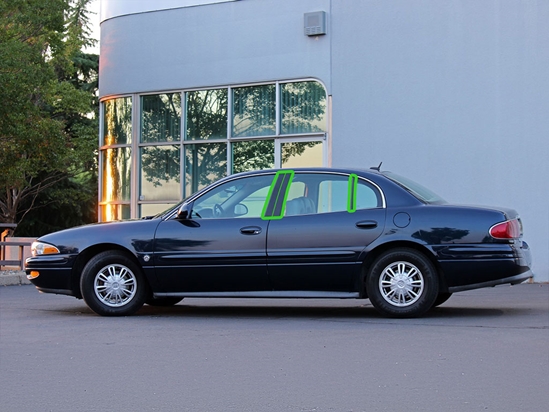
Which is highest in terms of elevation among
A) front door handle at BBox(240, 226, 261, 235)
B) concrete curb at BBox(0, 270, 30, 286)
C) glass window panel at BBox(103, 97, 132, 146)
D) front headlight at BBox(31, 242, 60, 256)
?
glass window panel at BBox(103, 97, 132, 146)

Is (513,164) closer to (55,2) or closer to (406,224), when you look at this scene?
(406,224)

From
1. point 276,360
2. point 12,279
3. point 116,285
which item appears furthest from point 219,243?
point 12,279

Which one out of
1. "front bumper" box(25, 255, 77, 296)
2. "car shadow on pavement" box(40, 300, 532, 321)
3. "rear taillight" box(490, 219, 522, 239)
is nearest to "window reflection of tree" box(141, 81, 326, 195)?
"car shadow on pavement" box(40, 300, 532, 321)

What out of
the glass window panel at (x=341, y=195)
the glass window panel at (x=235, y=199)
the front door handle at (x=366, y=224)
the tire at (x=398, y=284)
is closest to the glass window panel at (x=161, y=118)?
the glass window panel at (x=235, y=199)

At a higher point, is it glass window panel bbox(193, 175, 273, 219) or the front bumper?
glass window panel bbox(193, 175, 273, 219)

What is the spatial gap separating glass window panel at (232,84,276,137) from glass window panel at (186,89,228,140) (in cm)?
25

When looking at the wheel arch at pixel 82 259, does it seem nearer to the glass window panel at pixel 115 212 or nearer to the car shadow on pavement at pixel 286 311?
the car shadow on pavement at pixel 286 311

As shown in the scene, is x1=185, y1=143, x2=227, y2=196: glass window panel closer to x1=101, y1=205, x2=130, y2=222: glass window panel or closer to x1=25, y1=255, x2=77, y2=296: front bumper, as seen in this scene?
x1=101, y1=205, x2=130, y2=222: glass window panel

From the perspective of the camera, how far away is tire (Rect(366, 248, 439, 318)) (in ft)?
29.7

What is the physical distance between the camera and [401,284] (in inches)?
358

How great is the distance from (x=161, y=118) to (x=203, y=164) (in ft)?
4.36

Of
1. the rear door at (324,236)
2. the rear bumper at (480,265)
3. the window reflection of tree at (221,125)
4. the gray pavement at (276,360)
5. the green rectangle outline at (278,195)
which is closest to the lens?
the gray pavement at (276,360)

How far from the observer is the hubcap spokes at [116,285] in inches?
385

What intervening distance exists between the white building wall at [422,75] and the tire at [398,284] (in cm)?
655
